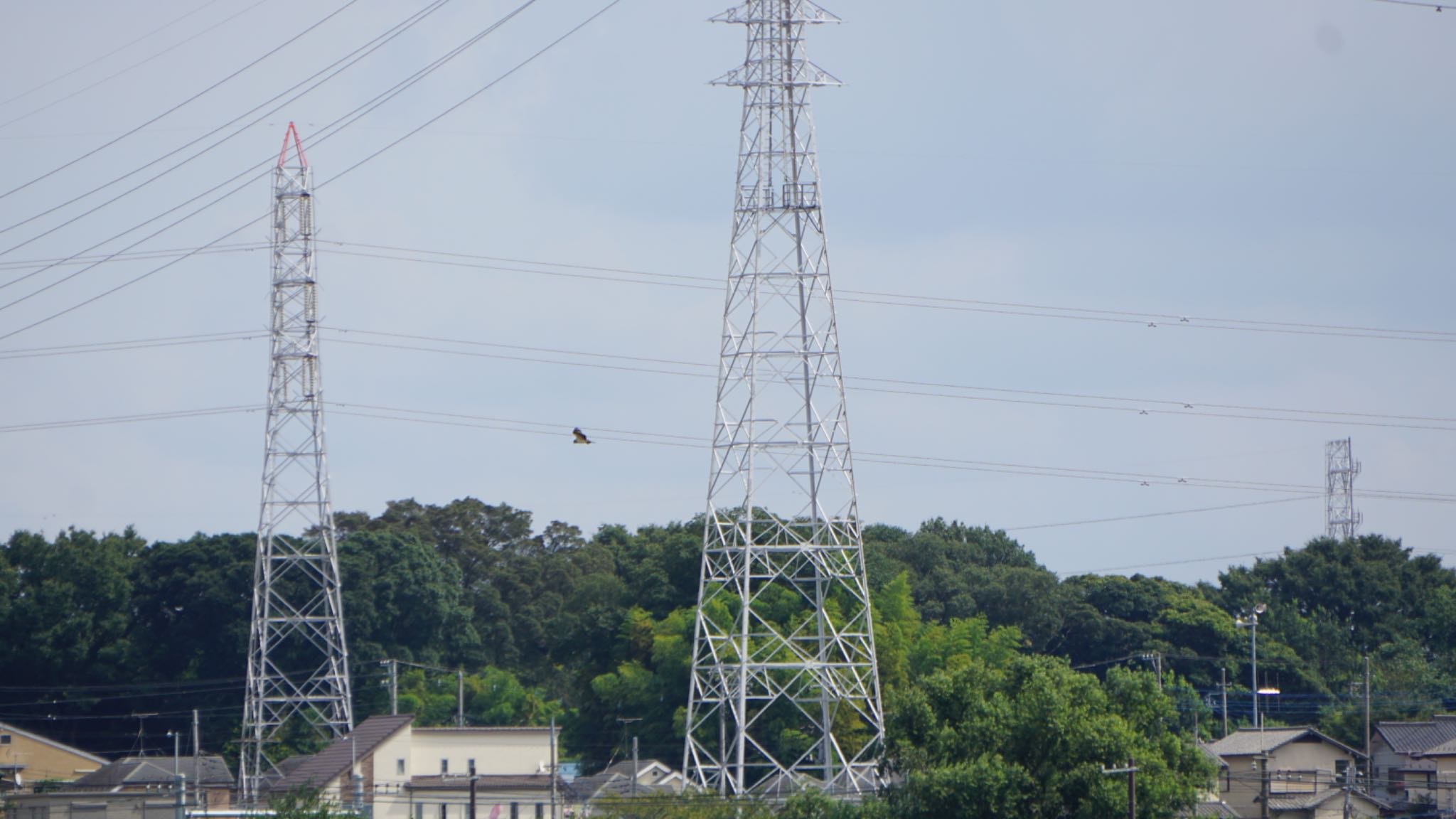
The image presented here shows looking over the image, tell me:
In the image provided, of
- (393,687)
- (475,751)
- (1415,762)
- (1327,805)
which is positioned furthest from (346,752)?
(1415,762)

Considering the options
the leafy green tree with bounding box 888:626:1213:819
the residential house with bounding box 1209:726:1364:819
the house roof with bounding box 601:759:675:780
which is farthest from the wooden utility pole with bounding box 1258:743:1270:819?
the house roof with bounding box 601:759:675:780

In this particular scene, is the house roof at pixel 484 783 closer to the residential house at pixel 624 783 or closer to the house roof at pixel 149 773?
the residential house at pixel 624 783

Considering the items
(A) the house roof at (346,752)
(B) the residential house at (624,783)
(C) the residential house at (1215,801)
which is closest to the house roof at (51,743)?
(A) the house roof at (346,752)

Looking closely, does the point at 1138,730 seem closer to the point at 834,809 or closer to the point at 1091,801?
the point at 1091,801

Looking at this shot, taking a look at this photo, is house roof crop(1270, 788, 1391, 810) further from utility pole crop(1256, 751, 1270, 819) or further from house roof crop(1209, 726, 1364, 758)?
house roof crop(1209, 726, 1364, 758)

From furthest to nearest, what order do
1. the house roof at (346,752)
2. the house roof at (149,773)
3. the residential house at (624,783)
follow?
the house roof at (149,773)
the house roof at (346,752)
the residential house at (624,783)

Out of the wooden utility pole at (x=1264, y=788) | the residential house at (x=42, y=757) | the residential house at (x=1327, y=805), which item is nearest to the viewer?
the wooden utility pole at (x=1264, y=788)
